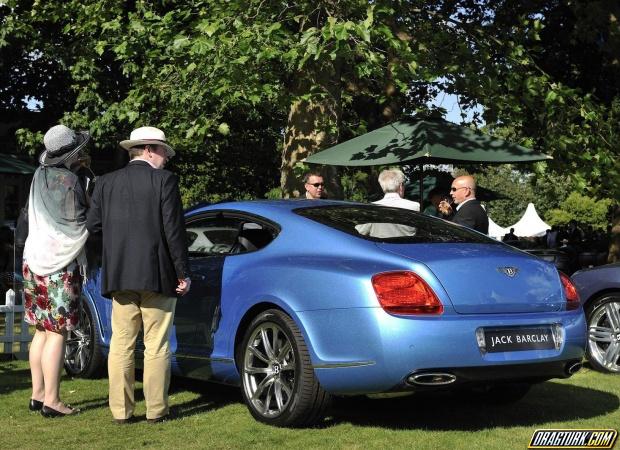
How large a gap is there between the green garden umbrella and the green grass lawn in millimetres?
3312

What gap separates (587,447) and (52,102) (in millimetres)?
23585

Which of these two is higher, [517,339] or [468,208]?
[468,208]

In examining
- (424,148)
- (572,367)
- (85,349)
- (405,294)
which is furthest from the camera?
(424,148)

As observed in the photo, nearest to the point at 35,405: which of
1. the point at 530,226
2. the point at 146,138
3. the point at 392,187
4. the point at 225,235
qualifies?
the point at 225,235

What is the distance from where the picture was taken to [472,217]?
919 cm

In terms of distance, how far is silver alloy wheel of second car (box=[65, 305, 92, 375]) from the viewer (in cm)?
820

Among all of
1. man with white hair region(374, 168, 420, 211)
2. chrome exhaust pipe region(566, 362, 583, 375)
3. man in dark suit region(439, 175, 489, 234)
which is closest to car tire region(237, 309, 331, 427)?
chrome exhaust pipe region(566, 362, 583, 375)

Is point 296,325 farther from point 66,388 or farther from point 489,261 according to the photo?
point 66,388

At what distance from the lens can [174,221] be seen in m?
6.16

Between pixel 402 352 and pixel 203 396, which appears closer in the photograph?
pixel 402 352

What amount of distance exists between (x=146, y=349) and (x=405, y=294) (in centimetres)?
181

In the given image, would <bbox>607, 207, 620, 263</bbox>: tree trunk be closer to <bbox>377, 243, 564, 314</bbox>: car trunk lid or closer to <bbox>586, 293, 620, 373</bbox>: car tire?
<bbox>586, 293, 620, 373</bbox>: car tire

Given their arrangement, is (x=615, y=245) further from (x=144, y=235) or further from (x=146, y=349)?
(x=144, y=235)

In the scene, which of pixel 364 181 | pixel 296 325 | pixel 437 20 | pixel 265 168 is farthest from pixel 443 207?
pixel 265 168
